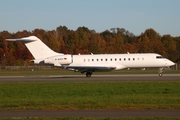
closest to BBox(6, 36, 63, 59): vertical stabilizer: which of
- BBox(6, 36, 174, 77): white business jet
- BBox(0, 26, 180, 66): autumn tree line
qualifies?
BBox(6, 36, 174, 77): white business jet

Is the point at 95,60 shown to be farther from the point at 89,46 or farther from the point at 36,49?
the point at 89,46

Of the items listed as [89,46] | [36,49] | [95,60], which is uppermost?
[89,46]

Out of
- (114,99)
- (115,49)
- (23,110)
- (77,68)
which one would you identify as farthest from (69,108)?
(115,49)

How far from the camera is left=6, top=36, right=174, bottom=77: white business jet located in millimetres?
42688

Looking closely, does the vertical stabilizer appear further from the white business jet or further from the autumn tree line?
the autumn tree line

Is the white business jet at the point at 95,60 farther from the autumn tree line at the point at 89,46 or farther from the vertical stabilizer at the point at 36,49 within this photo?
the autumn tree line at the point at 89,46

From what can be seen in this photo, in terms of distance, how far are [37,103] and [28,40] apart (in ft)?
84.5

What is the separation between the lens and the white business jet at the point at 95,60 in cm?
4269

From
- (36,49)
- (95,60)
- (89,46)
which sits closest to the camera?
(36,49)

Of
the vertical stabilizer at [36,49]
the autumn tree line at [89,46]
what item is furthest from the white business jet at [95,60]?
the autumn tree line at [89,46]

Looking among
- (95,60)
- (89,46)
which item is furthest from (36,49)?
(89,46)

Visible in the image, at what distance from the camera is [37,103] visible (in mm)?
18344

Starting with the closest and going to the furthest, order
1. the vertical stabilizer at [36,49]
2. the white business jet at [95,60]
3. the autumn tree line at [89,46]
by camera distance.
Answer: the white business jet at [95,60], the vertical stabilizer at [36,49], the autumn tree line at [89,46]

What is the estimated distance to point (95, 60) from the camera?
43594 mm
